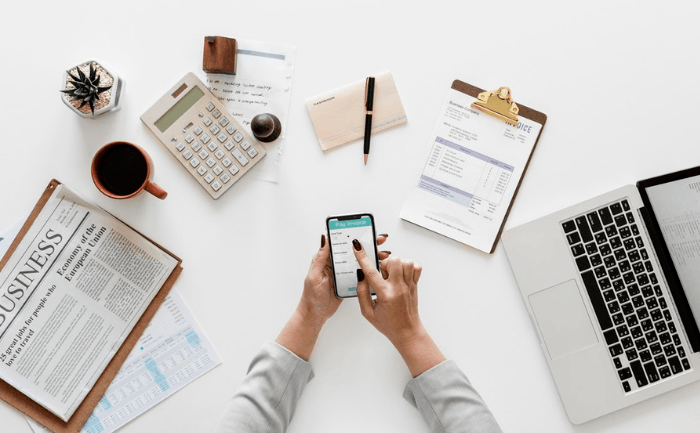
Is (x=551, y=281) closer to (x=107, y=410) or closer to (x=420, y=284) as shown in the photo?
(x=420, y=284)

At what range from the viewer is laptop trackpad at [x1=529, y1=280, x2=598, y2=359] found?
0.93 meters

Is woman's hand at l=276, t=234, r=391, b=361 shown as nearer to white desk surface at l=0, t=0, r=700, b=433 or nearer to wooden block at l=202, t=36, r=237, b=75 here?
white desk surface at l=0, t=0, r=700, b=433

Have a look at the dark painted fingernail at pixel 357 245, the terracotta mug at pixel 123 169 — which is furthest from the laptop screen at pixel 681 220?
the terracotta mug at pixel 123 169

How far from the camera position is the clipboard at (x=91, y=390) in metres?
0.93

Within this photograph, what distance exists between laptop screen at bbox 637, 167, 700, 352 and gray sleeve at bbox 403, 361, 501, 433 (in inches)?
16.8

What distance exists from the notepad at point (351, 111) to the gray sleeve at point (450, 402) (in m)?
0.46

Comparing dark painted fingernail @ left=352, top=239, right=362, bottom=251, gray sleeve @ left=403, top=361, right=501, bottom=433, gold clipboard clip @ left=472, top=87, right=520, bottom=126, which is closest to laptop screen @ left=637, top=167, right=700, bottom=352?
gold clipboard clip @ left=472, top=87, right=520, bottom=126

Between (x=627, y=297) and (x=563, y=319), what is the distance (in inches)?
4.9

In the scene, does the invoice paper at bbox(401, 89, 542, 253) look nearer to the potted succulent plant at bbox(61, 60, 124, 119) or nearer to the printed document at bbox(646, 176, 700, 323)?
the printed document at bbox(646, 176, 700, 323)

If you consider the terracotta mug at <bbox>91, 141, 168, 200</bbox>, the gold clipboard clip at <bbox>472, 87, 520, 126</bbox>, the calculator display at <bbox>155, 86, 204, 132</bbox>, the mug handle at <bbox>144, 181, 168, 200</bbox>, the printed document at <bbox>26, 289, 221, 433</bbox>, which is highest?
the calculator display at <bbox>155, 86, 204, 132</bbox>

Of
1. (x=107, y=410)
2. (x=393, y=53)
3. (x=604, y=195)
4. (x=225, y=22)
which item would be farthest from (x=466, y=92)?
(x=107, y=410)

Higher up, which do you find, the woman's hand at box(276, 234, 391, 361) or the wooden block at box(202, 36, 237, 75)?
the wooden block at box(202, 36, 237, 75)

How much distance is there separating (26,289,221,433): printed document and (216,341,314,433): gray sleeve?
0.36 feet

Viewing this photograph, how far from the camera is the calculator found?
3.03 feet
